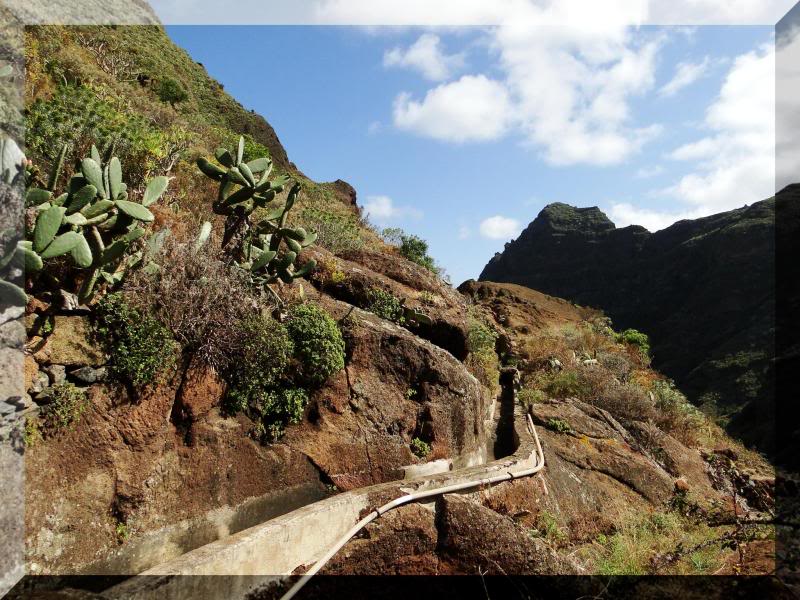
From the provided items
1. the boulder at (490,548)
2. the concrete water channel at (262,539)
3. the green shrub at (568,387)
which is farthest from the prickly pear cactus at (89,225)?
the green shrub at (568,387)

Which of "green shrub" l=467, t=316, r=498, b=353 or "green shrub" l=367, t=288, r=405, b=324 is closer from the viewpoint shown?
"green shrub" l=367, t=288, r=405, b=324

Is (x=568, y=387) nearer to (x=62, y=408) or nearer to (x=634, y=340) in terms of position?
(x=62, y=408)

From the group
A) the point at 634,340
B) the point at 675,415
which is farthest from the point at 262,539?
the point at 634,340

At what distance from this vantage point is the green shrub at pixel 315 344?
553 centimetres

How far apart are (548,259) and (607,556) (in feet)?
268

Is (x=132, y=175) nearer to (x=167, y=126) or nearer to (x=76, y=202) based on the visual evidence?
(x=76, y=202)

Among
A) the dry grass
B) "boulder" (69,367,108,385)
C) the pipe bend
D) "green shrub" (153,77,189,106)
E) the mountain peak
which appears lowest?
the pipe bend

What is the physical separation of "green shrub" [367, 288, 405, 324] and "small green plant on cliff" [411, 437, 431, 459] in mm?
1861

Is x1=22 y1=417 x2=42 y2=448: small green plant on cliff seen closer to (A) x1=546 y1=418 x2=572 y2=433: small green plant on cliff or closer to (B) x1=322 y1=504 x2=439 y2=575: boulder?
(B) x1=322 y1=504 x2=439 y2=575: boulder

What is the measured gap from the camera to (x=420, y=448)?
245 inches

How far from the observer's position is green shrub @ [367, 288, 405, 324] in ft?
24.4

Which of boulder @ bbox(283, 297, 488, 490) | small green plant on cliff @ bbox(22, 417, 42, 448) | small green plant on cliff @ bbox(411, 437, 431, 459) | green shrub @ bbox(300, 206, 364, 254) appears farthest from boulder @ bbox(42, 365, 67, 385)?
green shrub @ bbox(300, 206, 364, 254)

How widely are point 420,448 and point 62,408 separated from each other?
3780 millimetres

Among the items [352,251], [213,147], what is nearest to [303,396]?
[352,251]
